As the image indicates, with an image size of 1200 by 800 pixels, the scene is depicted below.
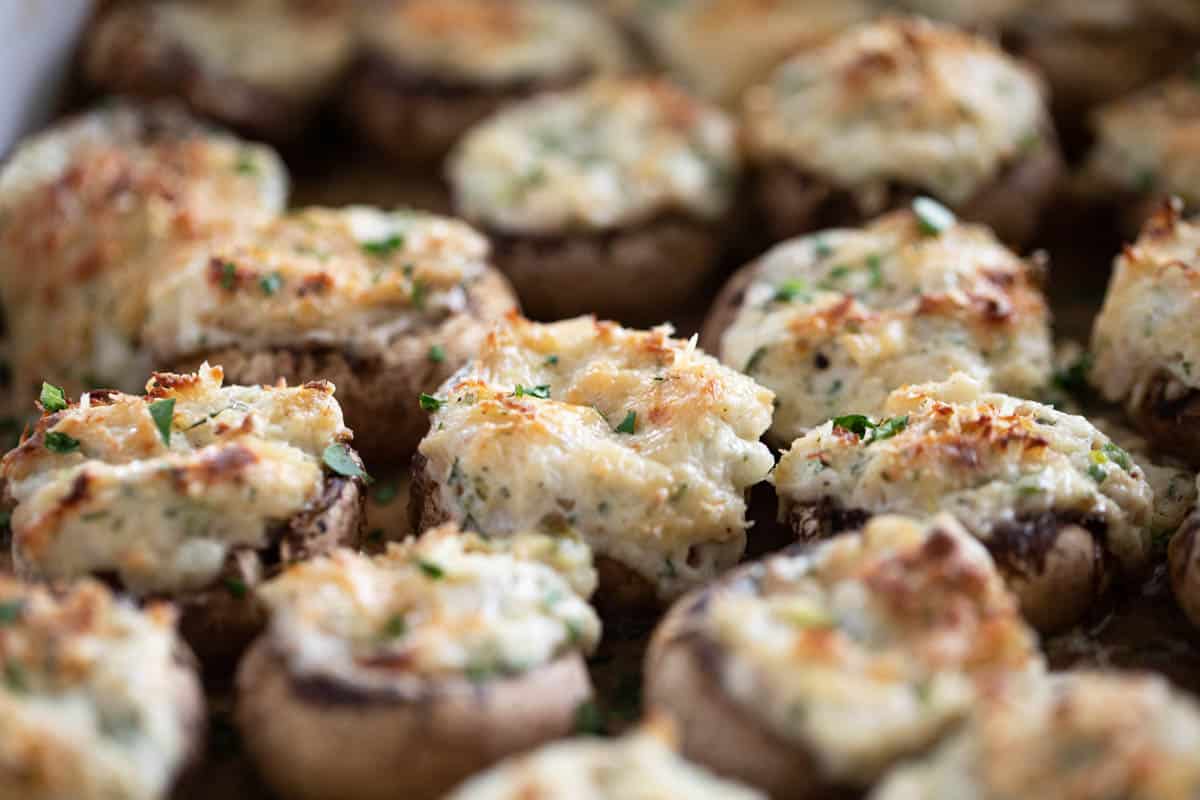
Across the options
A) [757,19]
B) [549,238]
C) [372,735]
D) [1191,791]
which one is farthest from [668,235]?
[1191,791]

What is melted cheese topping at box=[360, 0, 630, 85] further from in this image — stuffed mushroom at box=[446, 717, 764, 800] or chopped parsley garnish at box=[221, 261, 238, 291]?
stuffed mushroom at box=[446, 717, 764, 800]

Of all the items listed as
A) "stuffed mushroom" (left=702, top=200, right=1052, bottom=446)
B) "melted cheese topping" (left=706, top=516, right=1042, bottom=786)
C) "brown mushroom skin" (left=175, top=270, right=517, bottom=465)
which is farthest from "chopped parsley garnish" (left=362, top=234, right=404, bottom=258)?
"melted cheese topping" (left=706, top=516, right=1042, bottom=786)

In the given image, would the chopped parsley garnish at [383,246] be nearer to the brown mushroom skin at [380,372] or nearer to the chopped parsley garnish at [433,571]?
the brown mushroom skin at [380,372]

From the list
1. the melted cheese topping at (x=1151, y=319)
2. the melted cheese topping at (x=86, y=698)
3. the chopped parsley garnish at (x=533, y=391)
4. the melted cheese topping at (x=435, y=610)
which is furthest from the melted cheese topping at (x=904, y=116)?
the melted cheese topping at (x=86, y=698)

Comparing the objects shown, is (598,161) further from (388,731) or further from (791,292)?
(388,731)

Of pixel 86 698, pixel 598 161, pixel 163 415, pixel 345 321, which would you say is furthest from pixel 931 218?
pixel 86 698
